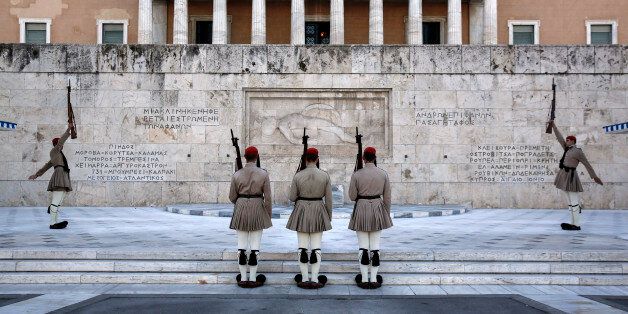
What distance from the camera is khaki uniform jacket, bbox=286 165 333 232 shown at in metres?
8.13

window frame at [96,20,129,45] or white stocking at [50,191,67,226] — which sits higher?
window frame at [96,20,129,45]

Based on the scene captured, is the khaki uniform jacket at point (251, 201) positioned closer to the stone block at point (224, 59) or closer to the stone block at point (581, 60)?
the stone block at point (224, 59)

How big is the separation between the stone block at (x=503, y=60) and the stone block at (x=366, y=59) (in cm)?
411

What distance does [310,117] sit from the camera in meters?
19.7

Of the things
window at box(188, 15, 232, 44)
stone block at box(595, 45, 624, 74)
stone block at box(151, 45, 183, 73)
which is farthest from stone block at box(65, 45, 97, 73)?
window at box(188, 15, 232, 44)

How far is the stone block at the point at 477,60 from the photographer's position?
19.5m

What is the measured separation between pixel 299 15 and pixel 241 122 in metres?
19.4

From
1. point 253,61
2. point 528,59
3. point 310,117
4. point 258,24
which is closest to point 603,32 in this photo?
point 258,24

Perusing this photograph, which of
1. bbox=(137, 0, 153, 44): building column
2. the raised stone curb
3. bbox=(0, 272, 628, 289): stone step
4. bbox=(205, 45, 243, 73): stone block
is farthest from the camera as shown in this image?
bbox=(137, 0, 153, 44): building column

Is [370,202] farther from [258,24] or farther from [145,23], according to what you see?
[145,23]

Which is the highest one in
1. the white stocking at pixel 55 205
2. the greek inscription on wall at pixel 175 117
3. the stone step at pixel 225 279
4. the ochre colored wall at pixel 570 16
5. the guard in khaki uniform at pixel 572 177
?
the ochre colored wall at pixel 570 16

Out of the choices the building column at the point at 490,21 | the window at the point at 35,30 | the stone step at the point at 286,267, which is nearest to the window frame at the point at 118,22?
the window at the point at 35,30

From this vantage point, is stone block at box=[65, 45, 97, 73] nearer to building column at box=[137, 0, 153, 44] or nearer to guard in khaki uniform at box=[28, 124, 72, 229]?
guard in khaki uniform at box=[28, 124, 72, 229]

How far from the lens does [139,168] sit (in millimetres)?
19234
